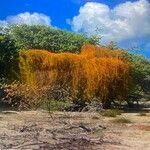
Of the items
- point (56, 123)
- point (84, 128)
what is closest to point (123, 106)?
point (56, 123)

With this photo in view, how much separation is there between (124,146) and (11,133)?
504 centimetres

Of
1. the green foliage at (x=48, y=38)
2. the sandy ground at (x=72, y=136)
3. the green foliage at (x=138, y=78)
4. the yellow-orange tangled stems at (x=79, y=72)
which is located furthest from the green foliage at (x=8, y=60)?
the sandy ground at (x=72, y=136)

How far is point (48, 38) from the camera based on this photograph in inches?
2212

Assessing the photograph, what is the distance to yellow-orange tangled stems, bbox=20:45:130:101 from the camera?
39.7 metres

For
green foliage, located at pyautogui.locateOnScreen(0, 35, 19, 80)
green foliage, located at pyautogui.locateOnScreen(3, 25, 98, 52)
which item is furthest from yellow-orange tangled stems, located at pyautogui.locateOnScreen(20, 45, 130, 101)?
green foliage, located at pyautogui.locateOnScreen(3, 25, 98, 52)

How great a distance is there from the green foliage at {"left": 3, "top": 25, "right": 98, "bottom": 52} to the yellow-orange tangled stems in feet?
33.6

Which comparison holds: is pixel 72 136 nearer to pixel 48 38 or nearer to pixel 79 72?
pixel 79 72

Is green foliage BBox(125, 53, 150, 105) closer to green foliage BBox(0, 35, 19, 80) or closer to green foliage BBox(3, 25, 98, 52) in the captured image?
green foliage BBox(3, 25, 98, 52)

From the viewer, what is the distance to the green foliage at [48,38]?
53.4 metres

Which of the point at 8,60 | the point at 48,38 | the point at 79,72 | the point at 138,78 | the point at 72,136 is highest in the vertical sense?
the point at 48,38

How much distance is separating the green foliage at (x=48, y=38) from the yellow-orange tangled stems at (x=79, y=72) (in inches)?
403

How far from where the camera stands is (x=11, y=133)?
2195 cm

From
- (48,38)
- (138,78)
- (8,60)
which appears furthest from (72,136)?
(48,38)

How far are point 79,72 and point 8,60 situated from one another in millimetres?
5756
